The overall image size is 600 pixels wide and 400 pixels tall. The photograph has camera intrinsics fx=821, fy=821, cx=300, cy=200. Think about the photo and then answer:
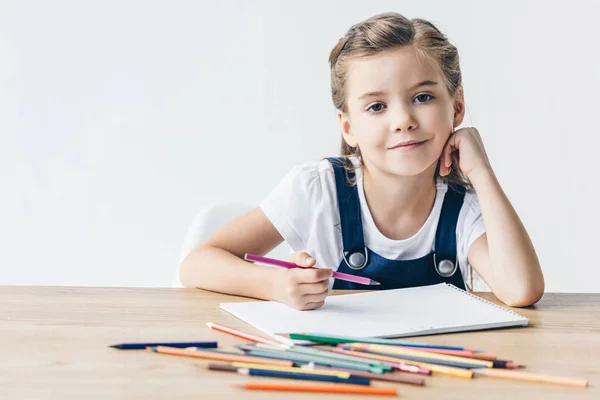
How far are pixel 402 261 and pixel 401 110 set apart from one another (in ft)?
1.01

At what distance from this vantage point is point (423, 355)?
0.89 m

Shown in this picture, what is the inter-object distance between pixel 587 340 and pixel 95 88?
2336 mm

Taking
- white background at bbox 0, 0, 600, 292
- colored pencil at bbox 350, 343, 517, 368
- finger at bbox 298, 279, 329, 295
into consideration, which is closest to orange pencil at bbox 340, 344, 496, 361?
colored pencil at bbox 350, 343, 517, 368

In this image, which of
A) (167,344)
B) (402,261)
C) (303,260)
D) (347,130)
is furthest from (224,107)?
(167,344)

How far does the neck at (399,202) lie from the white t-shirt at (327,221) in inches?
0.7

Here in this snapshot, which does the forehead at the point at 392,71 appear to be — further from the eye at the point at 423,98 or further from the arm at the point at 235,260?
the arm at the point at 235,260

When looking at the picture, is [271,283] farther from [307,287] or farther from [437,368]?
[437,368]

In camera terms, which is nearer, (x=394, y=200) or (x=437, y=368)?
(x=437, y=368)

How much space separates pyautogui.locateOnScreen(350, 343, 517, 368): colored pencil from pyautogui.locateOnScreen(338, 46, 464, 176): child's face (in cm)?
58

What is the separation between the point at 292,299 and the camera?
3.77 feet

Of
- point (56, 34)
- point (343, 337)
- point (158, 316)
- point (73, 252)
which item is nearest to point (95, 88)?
point (56, 34)

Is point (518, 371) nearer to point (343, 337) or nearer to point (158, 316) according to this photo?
point (343, 337)

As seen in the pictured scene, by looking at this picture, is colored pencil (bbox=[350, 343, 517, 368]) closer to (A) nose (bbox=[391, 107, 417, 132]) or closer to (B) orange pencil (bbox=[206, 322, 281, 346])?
(B) orange pencil (bbox=[206, 322, 281, 346])

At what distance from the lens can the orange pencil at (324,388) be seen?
0.79 m
